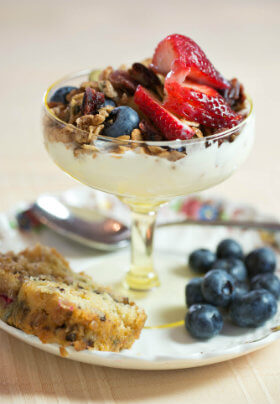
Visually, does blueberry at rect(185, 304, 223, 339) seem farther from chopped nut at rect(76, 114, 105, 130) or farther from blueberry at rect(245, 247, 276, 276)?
chopped nut at rect(76, 114, 105, 130)

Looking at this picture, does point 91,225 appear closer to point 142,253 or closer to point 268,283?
point 142,253

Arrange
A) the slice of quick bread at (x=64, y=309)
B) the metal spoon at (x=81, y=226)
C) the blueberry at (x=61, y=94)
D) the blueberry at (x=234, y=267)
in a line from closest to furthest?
1. the slice of quick bread at (x=64, y=309)
2. the blueberry at (x=61, y=94)
3. the blueberry at (x=234, y=267)
4. the metal spoon at (x=81, y=226)

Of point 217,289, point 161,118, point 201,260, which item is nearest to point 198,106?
point 161,118

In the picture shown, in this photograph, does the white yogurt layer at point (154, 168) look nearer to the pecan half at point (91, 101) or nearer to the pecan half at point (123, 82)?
the pecan half at point (91, 101)

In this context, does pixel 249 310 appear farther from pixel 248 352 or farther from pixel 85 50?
pixel 85 50

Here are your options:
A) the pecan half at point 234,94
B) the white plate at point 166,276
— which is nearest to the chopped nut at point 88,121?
the pecan half at point 234,94

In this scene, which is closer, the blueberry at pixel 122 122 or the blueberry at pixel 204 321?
the blueberry at pixel 122 122
